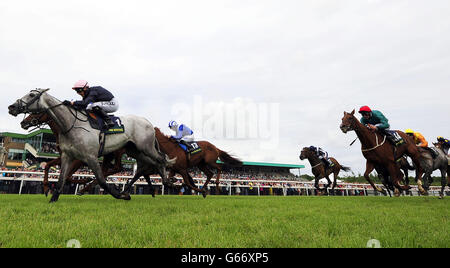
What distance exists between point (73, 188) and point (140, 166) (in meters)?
11.8

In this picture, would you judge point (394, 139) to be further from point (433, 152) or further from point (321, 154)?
point (321, 154)

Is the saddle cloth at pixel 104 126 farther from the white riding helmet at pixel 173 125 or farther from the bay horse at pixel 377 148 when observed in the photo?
the bay horse at pixel 377 148

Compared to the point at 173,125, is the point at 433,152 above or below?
below

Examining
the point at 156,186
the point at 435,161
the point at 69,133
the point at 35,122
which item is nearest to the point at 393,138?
the point at 435,161

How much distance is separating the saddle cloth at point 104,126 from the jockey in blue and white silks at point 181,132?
2650 mm

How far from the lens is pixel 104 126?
577 cm

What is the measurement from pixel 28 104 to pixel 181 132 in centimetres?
437

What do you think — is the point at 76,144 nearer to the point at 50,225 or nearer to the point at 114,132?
the point at 114,132

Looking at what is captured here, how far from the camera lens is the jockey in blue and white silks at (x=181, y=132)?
8.80m

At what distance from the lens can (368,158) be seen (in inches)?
303

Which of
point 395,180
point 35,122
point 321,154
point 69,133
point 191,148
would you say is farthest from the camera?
point 321,154

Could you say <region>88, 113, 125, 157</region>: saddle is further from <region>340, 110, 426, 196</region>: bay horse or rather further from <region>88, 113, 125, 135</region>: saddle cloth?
<region>340, 110, 426, 196</region>: bay horse

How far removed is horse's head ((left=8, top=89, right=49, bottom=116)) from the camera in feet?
16.6
